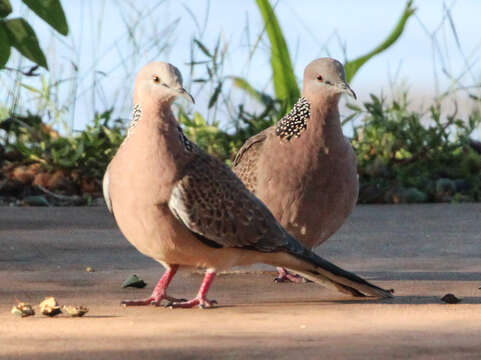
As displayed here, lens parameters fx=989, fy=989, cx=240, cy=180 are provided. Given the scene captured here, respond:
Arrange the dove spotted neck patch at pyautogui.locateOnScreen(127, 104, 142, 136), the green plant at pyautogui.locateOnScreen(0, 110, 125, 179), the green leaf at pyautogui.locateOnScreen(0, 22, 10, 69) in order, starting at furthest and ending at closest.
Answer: the green plant at pyautogui.locateOnScreen(0, 110, 125, 179) → the green leaf at pyautogui.locateOnScreen(0, 22, 10, 69) → the dove spotted neck patch at pyautogui.locateOnScreen(127, 104, 142, 136)

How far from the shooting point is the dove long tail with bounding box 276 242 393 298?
4.25 m

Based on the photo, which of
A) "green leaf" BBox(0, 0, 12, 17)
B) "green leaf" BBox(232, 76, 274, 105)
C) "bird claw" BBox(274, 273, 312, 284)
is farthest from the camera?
"green leaf" BBox(232, 76, 274, 105)

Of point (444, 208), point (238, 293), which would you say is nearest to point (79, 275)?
point (238, 293)

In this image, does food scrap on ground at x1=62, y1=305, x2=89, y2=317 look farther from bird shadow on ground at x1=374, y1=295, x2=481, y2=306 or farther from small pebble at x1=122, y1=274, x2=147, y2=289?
bird shadow on ground at x1=374, y1=295, x2=481, y2=306

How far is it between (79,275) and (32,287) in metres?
0.46

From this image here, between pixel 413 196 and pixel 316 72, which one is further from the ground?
pixel 316 72

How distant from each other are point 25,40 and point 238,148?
210 inches

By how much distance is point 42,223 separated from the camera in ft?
24.9

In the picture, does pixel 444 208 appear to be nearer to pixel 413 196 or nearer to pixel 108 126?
pixel 413 196

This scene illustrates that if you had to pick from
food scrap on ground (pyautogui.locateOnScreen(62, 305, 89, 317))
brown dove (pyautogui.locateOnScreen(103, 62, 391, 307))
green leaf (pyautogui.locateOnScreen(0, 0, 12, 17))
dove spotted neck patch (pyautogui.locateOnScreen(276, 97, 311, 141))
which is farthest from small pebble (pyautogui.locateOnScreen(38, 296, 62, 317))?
dove spotted neck patch (pyautogui.locateOnScreen(276, 97, 311, 141))

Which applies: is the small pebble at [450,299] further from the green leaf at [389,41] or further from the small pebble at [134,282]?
the green leaf at [389,41]

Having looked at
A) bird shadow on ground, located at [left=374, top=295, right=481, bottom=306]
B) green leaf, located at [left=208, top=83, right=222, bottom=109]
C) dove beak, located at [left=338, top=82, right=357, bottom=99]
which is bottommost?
bird shadow on ground, located at [left=374, top=295, right=481, bottom=306]

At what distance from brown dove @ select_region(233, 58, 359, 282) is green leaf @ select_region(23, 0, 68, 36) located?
47.9 inches

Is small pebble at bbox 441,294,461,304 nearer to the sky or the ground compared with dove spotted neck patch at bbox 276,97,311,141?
nearer to the ground
